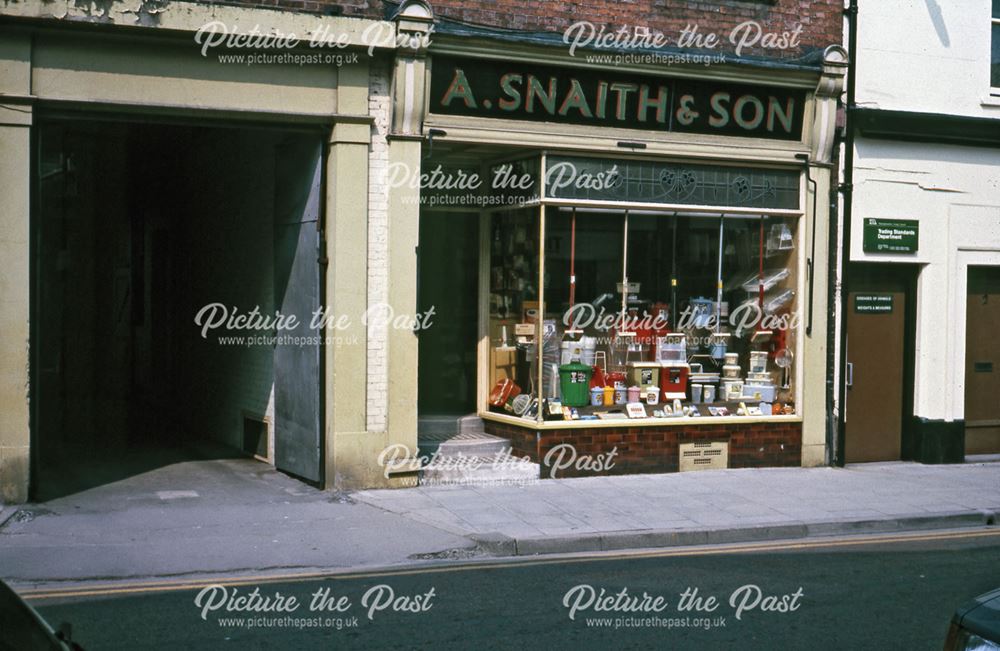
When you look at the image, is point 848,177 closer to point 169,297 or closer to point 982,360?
point 982,360

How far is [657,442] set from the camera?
42.8 feet

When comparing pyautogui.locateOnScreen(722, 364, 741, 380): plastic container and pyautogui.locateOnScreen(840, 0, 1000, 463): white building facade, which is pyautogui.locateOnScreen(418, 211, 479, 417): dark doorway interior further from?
pyautogui.locateOnScreen(840, 0, 1000, 463): white building facade

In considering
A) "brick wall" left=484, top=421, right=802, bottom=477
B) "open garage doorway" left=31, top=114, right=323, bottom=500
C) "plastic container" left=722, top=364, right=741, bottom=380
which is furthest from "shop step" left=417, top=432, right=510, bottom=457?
"plastic container" left=722, top=364, right=741, bottom=380

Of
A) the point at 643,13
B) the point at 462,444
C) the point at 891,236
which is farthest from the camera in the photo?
the point at 891,236

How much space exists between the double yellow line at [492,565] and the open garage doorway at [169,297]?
3.11 m

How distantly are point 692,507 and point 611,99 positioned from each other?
4682mm

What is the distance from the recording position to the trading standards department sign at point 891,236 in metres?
13.9

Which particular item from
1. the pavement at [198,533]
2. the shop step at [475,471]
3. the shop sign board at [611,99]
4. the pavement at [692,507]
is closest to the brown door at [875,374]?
the pavement at [692,507]

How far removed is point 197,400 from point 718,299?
24.5 feet

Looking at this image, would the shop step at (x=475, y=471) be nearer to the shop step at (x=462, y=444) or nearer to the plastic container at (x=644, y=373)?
the shop step at (x=462, y=444)

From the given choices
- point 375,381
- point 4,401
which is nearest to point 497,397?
point 375,381

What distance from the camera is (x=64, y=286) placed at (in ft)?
49.3

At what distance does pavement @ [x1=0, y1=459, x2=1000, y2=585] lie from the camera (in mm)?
8703

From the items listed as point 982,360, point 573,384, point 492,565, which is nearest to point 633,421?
point 573,384
